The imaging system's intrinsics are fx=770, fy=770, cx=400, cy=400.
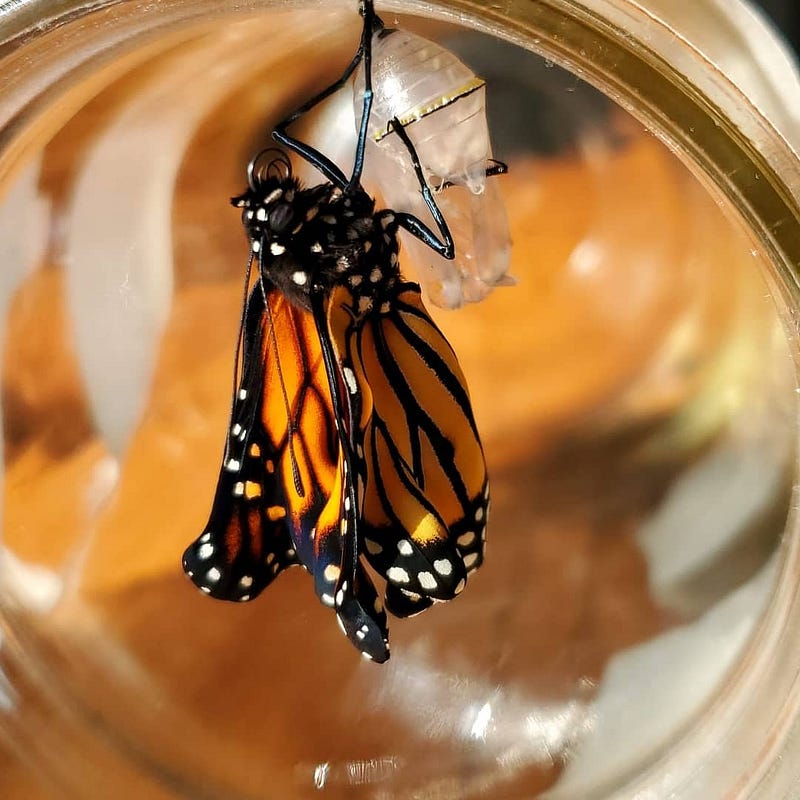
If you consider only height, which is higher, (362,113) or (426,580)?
(362,113)

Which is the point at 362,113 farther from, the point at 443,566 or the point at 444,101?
the point at 443,566

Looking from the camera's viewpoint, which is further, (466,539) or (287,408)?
(466,539)

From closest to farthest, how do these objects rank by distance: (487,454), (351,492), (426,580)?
(351,492)
(426,580)
(487,454)

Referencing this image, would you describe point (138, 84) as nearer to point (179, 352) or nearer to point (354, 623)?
point (179, 352)

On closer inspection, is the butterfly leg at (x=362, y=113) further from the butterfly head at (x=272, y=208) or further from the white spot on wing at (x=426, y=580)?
the white spot on wing at (x=426, y=580)

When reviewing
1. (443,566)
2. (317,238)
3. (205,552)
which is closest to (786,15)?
(317,238)

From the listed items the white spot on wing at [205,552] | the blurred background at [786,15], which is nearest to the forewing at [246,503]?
the white spot on wing at [205,552]

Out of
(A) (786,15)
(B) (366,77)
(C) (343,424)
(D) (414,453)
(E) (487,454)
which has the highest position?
(B) (366,77)
